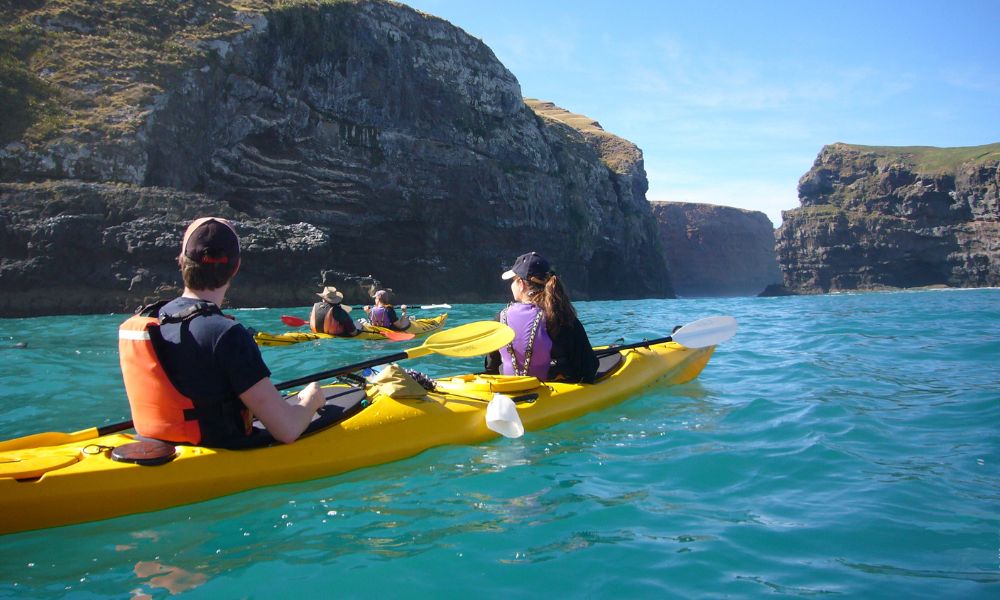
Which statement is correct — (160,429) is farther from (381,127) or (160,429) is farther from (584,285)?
(584,285)

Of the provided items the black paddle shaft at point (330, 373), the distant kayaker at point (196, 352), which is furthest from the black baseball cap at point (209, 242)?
the black paddle shaft at point (330, 373)

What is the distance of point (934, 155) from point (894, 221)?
1470cm

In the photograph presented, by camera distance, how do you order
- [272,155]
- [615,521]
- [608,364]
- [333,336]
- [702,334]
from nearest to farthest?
[615,521]
[608,364]
[702,334]
[333,336]
[272,155]

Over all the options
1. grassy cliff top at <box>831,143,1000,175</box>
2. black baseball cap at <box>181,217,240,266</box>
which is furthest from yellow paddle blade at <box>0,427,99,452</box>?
grassy cliff top at <box>831,143,1000,175</box>

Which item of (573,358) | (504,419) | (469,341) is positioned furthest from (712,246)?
(504,419)

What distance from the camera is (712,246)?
439 feet

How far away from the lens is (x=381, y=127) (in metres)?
43.5

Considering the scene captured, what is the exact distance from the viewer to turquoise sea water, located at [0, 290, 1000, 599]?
2703 millimetres

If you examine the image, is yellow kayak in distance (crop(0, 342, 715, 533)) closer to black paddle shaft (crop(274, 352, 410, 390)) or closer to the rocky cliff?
black paddle shaft (crop(274, 352, 410, 390))

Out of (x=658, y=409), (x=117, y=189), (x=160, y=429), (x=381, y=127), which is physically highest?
(x=381, y=127)

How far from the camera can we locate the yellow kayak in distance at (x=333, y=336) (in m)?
11.7

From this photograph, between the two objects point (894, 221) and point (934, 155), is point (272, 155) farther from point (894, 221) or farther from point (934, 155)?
point (934, 155)

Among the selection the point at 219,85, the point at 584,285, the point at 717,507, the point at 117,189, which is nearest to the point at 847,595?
the point at 717,507

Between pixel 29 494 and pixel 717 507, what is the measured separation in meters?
3.52
